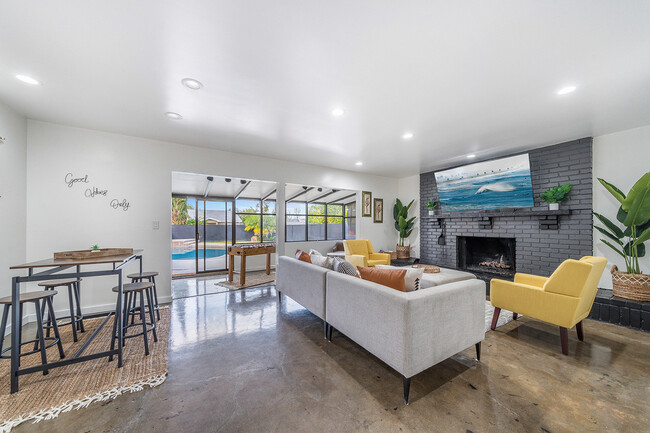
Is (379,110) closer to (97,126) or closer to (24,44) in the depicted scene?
(24,44)

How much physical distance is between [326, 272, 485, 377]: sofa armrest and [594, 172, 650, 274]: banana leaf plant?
2.67 meters

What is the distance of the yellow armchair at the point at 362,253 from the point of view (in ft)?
17.0

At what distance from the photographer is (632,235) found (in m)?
3.16

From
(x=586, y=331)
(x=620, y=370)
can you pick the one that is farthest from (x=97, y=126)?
(x=586, y=331)

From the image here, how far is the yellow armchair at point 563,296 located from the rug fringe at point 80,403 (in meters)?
3.49

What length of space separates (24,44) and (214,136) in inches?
79.2

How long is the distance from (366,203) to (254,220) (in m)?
3.27

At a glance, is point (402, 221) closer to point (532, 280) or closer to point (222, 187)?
point (532, 280)

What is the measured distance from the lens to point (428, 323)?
176 centimetres

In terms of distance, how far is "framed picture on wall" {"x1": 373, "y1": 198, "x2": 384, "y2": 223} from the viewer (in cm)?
663

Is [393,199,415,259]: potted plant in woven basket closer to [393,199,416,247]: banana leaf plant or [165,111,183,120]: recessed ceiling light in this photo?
[393,199,416,247]: banana leaf plant

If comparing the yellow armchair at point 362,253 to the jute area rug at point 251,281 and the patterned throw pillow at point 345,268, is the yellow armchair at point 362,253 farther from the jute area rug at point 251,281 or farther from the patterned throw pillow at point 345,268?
the patterned throw pillow at point 345,268

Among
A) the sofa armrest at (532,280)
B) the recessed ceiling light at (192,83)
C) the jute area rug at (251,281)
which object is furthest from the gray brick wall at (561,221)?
the recessed ceiling light at (192,83)

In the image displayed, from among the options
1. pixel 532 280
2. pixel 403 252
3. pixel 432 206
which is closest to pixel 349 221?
pixel 403 252
